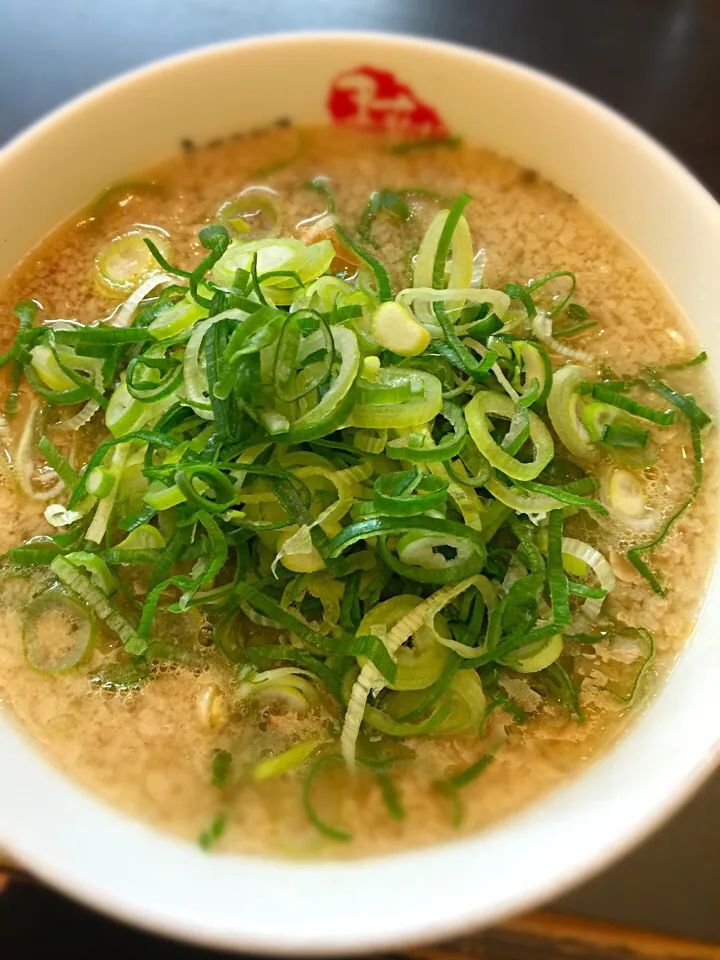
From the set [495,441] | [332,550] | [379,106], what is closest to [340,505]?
[332,550]

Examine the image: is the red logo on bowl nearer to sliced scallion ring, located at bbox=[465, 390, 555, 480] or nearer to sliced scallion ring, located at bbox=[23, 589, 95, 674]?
sliced scallion ring, located at bbox=[465, 390, 555, 480]

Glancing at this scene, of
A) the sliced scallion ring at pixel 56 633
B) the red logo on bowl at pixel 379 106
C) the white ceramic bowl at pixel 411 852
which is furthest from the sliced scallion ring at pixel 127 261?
the sliced scallion ring at pixel 56 633

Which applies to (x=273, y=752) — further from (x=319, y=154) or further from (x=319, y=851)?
(x=319, y=154)

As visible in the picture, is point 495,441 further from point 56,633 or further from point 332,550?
point 56,633

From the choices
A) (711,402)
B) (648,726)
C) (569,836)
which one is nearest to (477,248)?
(711,402)

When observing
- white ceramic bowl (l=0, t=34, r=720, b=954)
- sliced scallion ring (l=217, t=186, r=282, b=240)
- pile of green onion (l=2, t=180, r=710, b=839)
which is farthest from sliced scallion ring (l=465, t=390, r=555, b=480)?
sliced scallion ring (l=217, t=186, r=282, b=240)

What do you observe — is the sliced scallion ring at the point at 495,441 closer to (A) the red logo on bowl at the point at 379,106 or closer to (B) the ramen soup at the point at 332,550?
(B) the ramen soup at the point at 332,550
